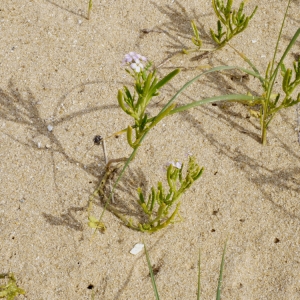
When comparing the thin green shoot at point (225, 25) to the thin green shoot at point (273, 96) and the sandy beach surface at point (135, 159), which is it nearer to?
the sandy beach surface at point (135, 159)

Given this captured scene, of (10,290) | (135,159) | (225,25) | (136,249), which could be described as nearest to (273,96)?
(225,25)

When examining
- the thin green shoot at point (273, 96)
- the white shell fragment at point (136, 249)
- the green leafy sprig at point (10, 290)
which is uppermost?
the thin green shoot at point (273, 96)

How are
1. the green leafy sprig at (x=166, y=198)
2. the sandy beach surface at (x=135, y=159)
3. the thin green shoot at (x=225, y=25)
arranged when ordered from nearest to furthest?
1. the green leafy sprig at (x=166, y=198)
2. the sandy beach surface at (x=135, y=159)
3. the thin green shoot at (x=225, y=25)

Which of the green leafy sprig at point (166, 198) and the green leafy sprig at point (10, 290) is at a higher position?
the green leafy sprig at point (166, 198)

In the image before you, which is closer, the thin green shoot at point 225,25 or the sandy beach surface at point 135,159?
the sandy beach surface at point 135,159

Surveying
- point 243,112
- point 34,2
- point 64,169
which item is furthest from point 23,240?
point 34,2

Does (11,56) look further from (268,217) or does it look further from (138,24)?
(268,217)

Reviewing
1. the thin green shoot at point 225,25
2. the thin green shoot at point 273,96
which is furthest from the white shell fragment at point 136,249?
the thin green shoot at point 225,25

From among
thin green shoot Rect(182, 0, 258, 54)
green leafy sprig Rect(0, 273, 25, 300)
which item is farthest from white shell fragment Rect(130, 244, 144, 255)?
thin green shoot Rect(182, 0, 258, 54)
